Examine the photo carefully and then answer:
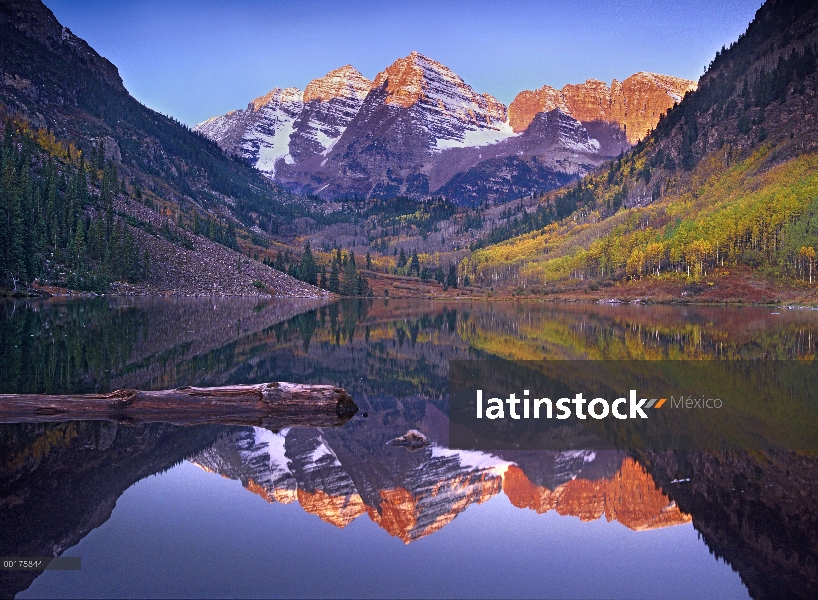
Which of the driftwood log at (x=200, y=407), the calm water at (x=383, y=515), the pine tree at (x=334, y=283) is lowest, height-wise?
the calm water at (x=383, y=515)

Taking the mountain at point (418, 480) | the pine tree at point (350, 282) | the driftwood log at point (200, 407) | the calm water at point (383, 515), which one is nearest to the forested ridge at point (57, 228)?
the pine tree at point (350, 282)

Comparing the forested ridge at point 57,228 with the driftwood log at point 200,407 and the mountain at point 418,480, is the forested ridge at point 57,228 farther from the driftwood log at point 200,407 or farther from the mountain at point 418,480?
the mountain at point 418,480

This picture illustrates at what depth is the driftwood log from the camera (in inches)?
712

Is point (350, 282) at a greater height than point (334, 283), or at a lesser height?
greater

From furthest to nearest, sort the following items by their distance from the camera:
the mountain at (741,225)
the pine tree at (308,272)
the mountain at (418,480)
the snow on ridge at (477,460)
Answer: the pine tree at (308,272) < the mountain at (741,225) < the snow on ridge at (477,460) < the mountain at (418,480)

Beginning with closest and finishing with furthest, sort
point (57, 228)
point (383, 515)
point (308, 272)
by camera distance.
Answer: point (383, 515) < point (57, 228) < point (308, 272)

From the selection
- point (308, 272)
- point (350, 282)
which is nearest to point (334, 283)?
point (350, 282)

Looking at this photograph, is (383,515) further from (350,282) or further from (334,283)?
(334,283)

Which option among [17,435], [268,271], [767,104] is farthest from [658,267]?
[17,435]

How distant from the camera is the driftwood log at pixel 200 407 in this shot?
712 inches

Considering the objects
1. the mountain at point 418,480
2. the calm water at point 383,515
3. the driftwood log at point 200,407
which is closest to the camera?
the calm water at point 383,515

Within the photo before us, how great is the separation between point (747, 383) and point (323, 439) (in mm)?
19065

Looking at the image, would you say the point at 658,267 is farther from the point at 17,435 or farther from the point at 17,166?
the point at 17,435

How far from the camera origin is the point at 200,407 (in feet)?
63.5
